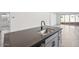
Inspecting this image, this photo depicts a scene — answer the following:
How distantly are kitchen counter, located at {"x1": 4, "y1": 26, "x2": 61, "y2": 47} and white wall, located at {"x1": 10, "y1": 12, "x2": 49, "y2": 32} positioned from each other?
7cm

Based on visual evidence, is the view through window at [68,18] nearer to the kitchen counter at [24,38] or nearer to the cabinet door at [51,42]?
the kitchen counter at [24,38]

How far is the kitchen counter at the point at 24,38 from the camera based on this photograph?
4.67 ft

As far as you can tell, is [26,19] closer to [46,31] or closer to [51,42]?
[46,31]

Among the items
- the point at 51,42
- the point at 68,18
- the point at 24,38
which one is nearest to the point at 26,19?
the point at 24,38

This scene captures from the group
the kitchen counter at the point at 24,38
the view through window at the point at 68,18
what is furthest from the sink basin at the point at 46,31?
the view through window at the point at 68,18

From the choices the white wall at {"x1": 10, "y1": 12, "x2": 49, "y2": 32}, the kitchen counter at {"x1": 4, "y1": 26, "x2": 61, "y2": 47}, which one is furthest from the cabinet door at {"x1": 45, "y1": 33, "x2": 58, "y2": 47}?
the white wall at {"x1": 10, "y1": 12, "x2": 49, "y2": 32}

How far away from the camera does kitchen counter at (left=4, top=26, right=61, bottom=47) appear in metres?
1.42

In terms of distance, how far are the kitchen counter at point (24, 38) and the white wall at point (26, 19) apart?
0.07m

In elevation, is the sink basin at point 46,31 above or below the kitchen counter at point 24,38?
above

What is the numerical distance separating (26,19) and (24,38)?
0.25m
